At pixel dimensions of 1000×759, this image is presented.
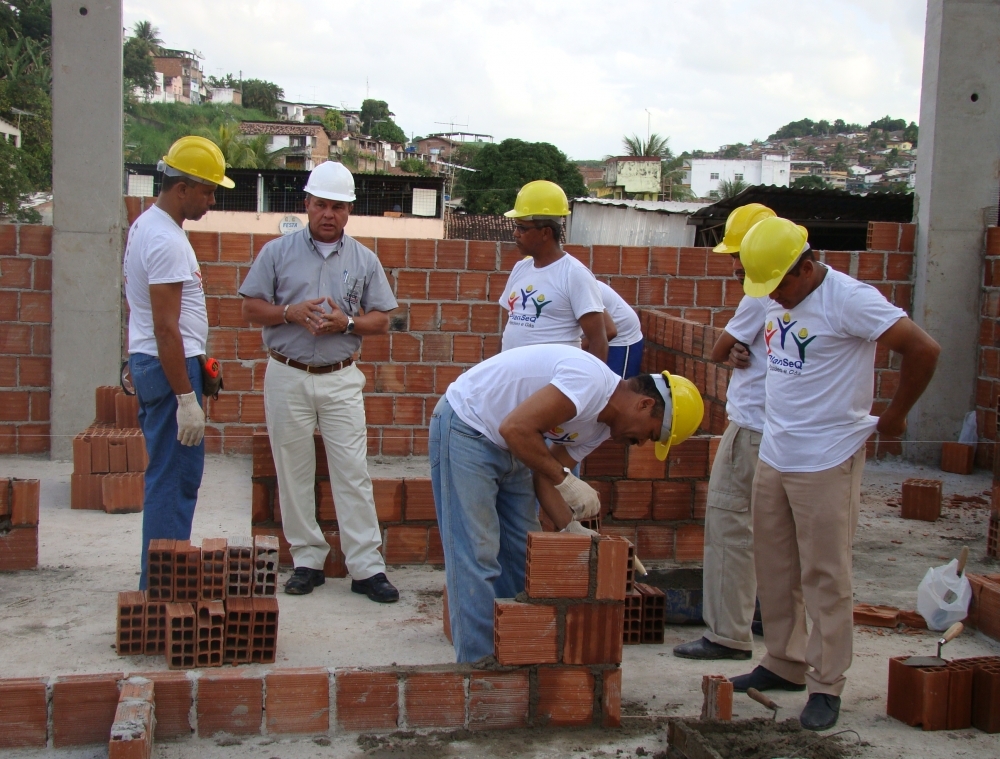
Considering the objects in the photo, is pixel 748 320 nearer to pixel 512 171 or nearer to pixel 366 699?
pixel 366 699

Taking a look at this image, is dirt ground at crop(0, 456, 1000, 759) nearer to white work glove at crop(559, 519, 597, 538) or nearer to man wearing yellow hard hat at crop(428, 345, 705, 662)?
man wearing yellow hard hat at crop(428, 345, 705, 662)

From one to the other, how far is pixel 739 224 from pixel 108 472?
160 inches

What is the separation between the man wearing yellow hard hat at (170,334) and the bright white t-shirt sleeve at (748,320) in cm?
223

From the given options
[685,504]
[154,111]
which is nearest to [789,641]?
[685,504]

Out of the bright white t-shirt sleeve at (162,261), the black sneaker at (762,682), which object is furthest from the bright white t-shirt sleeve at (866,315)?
the bright white t-shirt sleeve at (162,261)

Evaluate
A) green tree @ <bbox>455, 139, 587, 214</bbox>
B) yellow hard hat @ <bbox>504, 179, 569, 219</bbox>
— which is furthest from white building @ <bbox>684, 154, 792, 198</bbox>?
yellow hard hat @ <bbox>504, 179, 569, 219</bbox>

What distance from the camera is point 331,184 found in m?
4.51

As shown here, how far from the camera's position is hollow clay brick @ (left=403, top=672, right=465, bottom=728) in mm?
3279

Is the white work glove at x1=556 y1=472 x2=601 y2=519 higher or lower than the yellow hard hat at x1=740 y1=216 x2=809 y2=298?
lower

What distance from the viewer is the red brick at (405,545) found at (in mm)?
5074

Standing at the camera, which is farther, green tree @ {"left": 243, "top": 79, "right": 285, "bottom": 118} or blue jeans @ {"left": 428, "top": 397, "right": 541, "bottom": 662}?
green tree @ {"left": 243, "top": 79, "right": 285, "bottom": 118}

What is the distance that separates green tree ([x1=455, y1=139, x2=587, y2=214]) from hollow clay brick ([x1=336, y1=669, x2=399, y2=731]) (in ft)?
163

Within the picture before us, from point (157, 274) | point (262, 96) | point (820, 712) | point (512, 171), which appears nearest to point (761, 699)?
point (820, 712)

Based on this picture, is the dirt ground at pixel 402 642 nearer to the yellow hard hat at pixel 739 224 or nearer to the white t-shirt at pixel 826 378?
the white t-shirt at pixel 826 378
